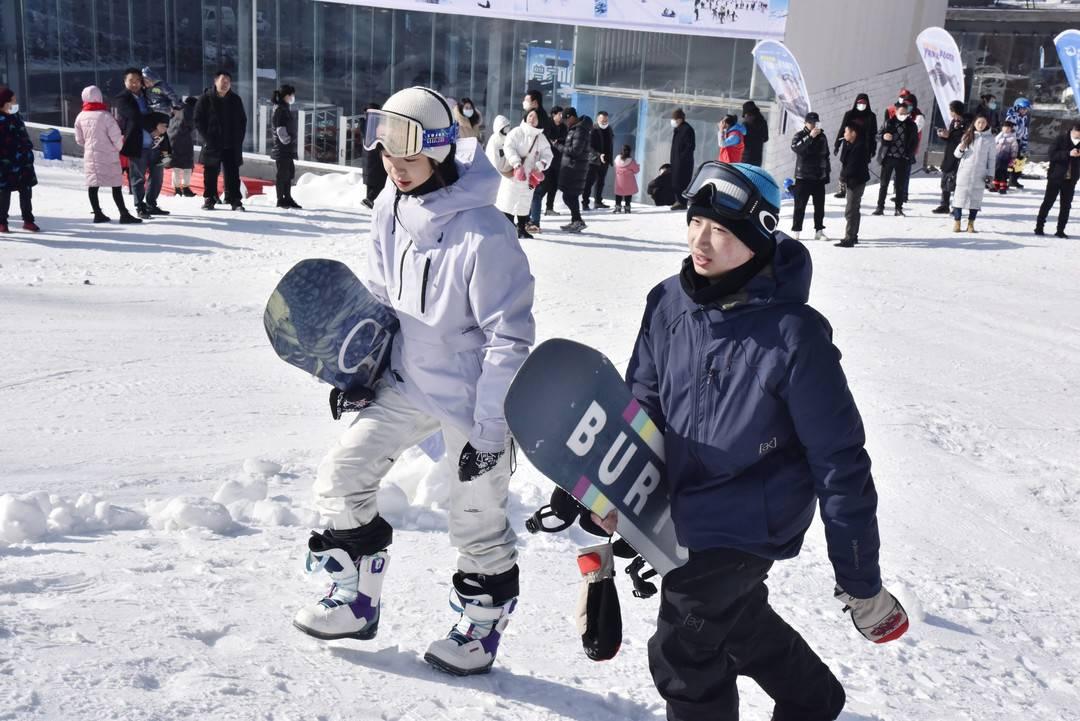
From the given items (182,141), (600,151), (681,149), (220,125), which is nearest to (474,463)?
(220,125)

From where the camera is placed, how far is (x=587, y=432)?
2615 millimetres

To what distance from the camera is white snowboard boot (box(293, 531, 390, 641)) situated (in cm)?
325

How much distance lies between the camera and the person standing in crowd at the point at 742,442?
2477 millimetres

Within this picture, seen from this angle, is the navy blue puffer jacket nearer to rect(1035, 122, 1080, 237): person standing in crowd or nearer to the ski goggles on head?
the ski goggles on head

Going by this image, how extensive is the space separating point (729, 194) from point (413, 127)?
96 centimetres

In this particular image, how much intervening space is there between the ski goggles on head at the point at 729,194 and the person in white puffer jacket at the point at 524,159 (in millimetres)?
8760

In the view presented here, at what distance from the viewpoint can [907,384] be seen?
23.2 ft

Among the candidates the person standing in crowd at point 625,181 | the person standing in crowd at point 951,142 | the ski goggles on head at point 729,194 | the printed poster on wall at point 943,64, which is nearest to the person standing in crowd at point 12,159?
the person standing in crowd at point 625,181

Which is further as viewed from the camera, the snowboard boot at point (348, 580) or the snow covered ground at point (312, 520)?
the snowboard boot at point (348, 580)

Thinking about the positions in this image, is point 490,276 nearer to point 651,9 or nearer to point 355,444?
point 355,444

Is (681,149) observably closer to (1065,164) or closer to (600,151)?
(600,151)

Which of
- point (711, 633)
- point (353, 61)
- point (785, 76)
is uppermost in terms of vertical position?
point (353, 61)

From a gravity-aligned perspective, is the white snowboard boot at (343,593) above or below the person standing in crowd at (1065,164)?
below

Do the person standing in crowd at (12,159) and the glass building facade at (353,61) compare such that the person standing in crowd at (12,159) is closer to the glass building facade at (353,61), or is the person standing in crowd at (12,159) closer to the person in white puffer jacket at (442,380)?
the person in white puffer jacket at (442,380)
